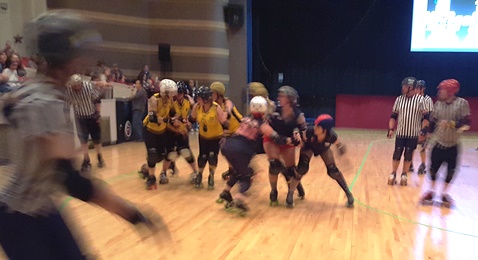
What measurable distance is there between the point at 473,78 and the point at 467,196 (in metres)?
10.3

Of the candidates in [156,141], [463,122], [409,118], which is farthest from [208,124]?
[463,122]

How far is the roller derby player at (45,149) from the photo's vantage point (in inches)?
50.9

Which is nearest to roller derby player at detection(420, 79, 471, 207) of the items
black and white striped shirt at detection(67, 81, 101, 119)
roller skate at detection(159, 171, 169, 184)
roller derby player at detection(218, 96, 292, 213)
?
roller derby player at detection(218, 96, 292, 213)

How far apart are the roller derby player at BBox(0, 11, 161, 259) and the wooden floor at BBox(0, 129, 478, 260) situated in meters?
0.87

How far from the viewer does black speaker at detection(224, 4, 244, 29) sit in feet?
47.5

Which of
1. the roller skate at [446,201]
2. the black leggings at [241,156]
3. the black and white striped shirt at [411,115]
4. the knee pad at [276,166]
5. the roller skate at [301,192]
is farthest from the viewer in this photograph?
the black and white striped shirt at [411,115]

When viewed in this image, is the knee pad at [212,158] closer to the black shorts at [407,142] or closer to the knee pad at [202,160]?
the knee pad at [202,160]

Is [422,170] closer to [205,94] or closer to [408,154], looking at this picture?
[408,154]

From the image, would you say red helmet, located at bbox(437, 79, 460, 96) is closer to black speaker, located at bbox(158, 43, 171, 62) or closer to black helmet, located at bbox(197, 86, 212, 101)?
black helmet, located at bbox(197, 86, 212, 101)

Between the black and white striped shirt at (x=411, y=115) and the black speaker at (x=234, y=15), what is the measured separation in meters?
9.38

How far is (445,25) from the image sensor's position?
12.9m

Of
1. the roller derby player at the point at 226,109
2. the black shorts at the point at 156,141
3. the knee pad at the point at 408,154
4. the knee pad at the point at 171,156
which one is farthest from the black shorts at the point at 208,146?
the knee pad at the point at 408,154

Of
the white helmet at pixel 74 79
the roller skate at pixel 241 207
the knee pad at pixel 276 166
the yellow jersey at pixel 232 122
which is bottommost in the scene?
the roller skate at pixel 241 207

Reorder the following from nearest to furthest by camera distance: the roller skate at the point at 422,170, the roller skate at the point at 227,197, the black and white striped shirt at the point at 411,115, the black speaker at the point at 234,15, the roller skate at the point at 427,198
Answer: the roller skate at the point at 227,197, the roller skate at the point at 427,198, the black and white striped shirt at the point at 411,115, the roller skate at the point at 422,170, the black speaker at the point at 234,15
